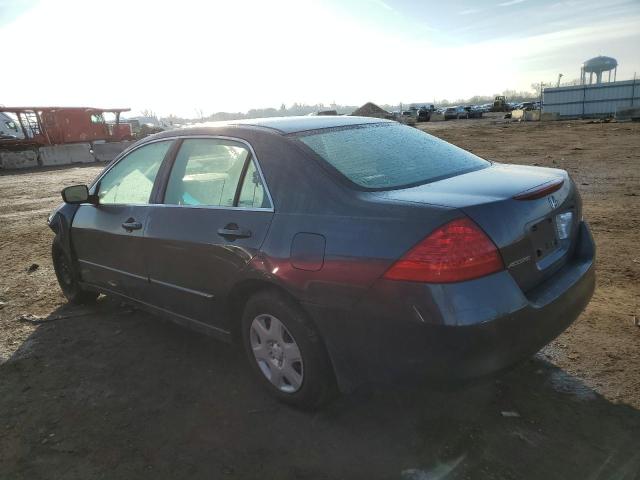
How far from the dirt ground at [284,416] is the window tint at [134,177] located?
1.14 m

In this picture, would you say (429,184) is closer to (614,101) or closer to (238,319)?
(238,319)

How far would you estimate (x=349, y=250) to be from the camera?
2314 mm

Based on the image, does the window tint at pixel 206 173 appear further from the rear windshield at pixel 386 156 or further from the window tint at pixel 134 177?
the rear windshield at pixel 386 156

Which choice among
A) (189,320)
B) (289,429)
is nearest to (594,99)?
(189,320)

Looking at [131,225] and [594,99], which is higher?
[131,225]

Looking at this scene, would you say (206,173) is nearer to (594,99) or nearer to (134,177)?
(134,177)

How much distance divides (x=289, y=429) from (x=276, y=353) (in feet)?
1.37

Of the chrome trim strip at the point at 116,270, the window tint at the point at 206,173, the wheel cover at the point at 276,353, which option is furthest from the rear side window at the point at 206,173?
the wheel cover at the point at 276,353

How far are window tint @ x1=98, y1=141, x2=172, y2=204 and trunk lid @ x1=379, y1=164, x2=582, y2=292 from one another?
6.58 ft

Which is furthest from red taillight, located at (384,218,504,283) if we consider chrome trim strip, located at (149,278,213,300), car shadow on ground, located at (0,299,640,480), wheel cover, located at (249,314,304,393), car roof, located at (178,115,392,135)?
chrome trim strip, located at (149,278,213,300)

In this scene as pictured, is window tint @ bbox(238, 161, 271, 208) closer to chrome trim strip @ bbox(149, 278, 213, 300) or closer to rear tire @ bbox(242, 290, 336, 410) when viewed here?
rear tire @ bbox(242, 290, 336, 410)

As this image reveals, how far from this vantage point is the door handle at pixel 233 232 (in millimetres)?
2812

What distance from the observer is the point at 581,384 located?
2.93m

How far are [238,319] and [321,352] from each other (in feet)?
2.36
